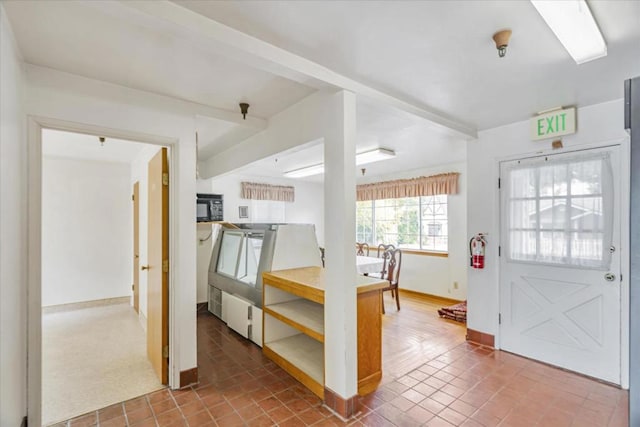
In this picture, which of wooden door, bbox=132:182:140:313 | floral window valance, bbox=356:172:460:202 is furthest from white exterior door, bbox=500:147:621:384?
wooden door, bbox=132:182:140:313

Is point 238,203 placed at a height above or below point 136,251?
above

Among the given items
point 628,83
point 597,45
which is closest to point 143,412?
point 628,83

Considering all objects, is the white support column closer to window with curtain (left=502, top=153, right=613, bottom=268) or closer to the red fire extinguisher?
the red fire extinguisher

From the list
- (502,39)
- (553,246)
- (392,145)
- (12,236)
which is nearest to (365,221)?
(392,145)

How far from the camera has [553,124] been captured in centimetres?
280

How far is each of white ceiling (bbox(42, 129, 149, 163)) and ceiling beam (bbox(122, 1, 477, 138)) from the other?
2435 mm

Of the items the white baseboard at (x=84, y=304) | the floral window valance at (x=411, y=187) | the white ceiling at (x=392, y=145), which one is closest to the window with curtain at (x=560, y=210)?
the white ceiling at (x=392, y=145)

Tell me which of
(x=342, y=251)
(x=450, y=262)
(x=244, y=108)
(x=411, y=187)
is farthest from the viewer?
(x=411, y=187)

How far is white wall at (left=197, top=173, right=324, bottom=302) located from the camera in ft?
15.3

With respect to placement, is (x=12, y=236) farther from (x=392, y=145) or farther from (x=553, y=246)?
(x=553, y=246)

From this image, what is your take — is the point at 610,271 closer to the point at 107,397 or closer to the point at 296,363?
the point at 296,363

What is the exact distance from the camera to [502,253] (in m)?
3.26

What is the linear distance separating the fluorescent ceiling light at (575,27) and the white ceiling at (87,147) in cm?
383

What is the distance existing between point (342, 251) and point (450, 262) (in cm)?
378
